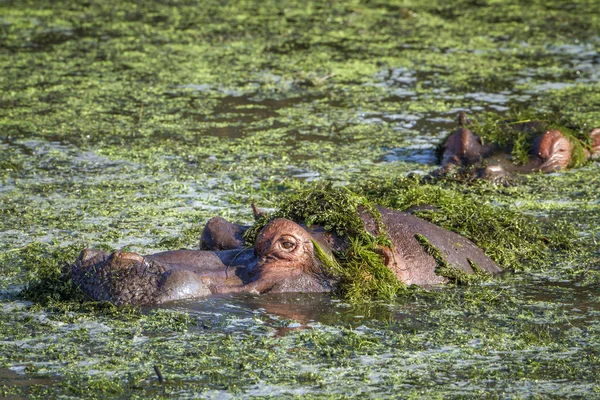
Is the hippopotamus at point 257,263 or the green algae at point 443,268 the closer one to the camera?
the hippopotamus at point 257,263

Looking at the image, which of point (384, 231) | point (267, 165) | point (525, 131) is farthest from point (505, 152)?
point (384, 231)

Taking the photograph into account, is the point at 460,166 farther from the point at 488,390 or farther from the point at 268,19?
the point at 268,19

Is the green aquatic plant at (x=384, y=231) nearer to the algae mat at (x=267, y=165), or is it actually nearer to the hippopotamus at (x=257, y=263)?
the hippopotamus at (x=257, y=263)

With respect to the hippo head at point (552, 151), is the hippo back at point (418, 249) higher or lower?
higher

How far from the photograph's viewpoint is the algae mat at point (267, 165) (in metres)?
4.70

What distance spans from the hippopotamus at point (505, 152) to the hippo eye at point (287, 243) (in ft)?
10.5

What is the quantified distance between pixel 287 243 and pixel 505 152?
12.9 feet

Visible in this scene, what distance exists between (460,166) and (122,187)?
2.60 meters

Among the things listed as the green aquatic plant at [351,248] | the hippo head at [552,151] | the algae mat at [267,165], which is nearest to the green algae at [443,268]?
the algae mat at [267,165]

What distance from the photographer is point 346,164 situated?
28.4 ft

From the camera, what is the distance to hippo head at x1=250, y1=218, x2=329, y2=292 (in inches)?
212

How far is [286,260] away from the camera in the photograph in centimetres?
545

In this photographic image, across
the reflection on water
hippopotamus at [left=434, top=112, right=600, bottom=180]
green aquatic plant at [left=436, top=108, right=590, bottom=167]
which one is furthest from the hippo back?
green aquatic plant at [left=436, top=108, right=590, bottom=167]

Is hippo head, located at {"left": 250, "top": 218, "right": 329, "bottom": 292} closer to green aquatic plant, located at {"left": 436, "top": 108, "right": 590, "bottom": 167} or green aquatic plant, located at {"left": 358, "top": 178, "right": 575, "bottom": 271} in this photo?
green aquatic plant, located at {"left": 358, "top": 178, "right": 575, "bottom": 271}
